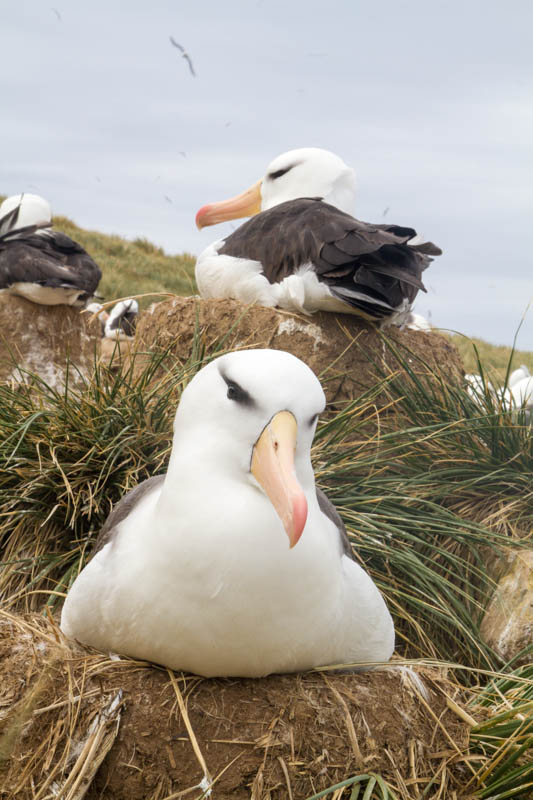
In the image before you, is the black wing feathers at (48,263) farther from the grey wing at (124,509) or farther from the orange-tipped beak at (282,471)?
the orange-tipped beak at (282,471)

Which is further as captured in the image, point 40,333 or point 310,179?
point 40,333

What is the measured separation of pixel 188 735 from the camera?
239cm

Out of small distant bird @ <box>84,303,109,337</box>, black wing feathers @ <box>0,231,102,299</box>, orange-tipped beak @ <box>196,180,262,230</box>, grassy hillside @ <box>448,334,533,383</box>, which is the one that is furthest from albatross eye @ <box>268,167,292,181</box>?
grassy hillside @ <box>448,334,533,383</box>

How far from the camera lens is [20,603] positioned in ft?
11.7

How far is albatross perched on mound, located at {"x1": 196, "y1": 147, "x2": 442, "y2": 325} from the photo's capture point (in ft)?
14.8

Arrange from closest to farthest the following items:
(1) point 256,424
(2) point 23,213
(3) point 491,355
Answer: (1) point 256,424 → (2) point 23,213 → (3) point 491,355

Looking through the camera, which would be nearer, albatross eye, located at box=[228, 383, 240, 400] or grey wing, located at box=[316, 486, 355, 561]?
albatross eye, located at box=[228, 383, 240, 400]

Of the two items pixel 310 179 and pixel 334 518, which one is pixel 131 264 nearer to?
pixel 310 179

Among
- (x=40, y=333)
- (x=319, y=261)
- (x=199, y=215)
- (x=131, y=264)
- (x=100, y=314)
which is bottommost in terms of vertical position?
(x=131, y=264)

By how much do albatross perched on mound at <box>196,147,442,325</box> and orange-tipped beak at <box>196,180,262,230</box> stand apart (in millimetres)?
634

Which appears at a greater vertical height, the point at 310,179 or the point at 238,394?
the point at 238,394

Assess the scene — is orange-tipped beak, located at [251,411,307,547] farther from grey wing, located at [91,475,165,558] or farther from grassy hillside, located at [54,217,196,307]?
grassy hillside, located at [54,217,196,307]

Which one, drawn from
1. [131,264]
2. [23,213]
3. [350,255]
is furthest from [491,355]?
[350,255]

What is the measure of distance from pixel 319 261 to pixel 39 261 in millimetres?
3565
